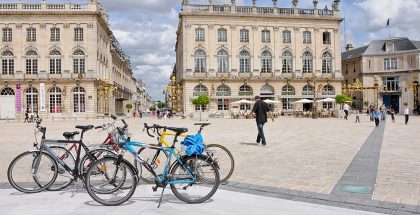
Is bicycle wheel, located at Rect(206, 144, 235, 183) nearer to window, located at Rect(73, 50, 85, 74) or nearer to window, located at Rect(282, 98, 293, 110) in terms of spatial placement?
window, located at Rect(73, 50, 85, 74)

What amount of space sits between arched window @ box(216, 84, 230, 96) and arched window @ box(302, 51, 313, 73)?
1065cm

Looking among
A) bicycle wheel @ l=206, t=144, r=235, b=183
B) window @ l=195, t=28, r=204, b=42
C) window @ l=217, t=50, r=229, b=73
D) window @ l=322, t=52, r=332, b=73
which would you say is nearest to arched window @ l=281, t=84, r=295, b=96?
window @ l=322, t=52, r=332, b=73

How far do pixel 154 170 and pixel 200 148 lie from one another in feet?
2.61

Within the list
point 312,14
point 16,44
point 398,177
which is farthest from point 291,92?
point 398,177

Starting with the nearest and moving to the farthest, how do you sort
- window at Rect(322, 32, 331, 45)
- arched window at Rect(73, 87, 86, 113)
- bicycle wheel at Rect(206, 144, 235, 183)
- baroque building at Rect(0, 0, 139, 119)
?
bicycle wheel at Rect(206, 144, 235, 183)
baroque building at Rect(0, 0, 139, 119)
arched window at Rect(73, 87, 86, 113)
window at Rect(322, 32, 331, 45)

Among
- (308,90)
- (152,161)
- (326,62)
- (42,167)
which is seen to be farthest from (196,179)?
(326,62)

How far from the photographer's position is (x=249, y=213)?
188 inches

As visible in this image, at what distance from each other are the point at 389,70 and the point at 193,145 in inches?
2436

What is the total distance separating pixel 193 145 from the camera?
5.37 meters

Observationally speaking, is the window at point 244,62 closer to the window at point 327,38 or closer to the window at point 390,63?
the window at point 327,38

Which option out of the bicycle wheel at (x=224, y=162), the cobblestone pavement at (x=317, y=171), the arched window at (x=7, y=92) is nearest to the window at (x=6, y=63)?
the arched window at (x=7, y=92)

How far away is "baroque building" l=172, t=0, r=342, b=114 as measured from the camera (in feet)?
156

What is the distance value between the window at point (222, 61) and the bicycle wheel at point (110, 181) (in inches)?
1716

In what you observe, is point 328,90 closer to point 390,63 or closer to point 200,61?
point 390,63
